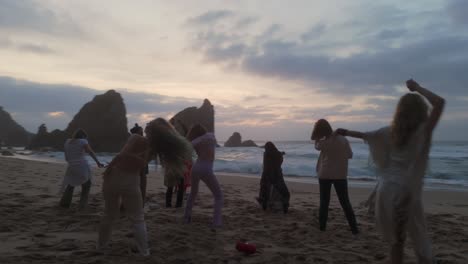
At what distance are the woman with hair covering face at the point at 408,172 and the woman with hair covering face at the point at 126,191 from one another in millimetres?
2733

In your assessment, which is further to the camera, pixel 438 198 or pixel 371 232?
pixel 438 198

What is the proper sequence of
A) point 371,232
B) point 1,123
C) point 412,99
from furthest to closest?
point 1,123, point 371,232, point 412,99

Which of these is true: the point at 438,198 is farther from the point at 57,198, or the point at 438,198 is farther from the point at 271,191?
the point at 57,198

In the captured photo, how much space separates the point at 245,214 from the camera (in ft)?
26.2

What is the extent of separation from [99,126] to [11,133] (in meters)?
30.1

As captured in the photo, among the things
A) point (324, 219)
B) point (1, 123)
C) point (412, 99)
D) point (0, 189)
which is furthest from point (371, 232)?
point (1, 123)

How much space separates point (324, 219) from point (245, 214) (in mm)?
1901

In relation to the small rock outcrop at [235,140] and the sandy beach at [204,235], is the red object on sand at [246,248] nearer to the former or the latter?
the sandy beach at [204,235]

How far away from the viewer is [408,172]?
348 cm

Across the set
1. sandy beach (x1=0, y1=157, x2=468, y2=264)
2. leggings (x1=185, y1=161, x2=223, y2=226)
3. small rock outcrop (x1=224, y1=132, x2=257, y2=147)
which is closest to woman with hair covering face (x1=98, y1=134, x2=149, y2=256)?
sandy beach (x1=0, y1=157, x2=468, y2=264)

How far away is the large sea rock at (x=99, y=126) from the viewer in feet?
161

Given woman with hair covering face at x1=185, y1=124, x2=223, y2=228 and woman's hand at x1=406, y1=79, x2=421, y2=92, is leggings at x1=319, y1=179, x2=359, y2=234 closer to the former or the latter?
woman with hair covering face at x1=185, y1=124, x2=223, y2=228

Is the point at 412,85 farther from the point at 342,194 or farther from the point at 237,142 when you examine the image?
the point at 237,142

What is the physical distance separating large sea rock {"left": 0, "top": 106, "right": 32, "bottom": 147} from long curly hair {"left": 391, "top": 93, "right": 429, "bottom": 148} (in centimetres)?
6692
